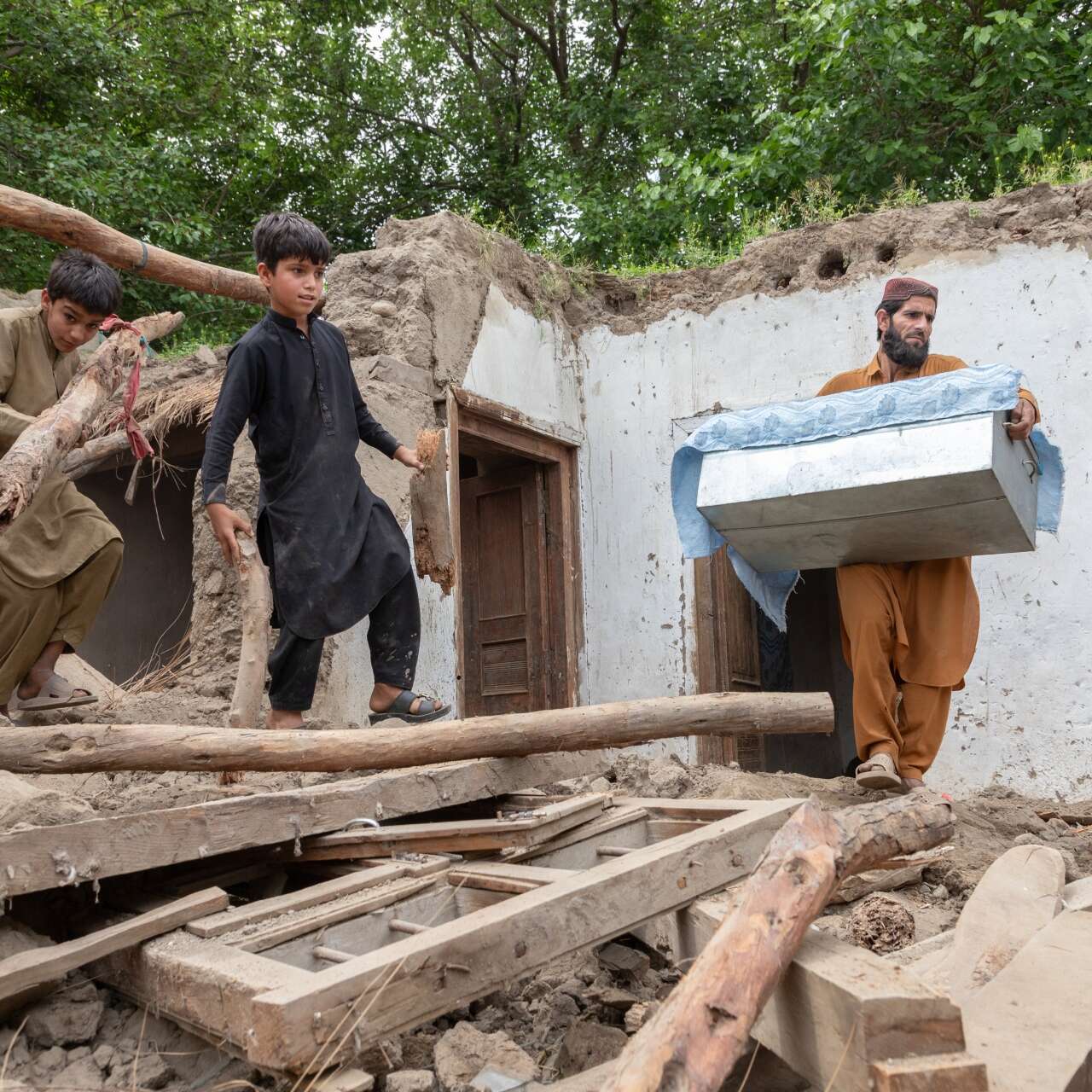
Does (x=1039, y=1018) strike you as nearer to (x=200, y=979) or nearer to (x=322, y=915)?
(x=322, y=915)

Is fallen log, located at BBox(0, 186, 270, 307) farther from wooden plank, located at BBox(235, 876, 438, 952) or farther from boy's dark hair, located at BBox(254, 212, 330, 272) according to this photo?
wooden plank, located at BBox(235, 876, 438, 952)

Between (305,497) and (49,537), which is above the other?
(305,497)

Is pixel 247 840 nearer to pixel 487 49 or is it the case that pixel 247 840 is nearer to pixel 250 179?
pixel 250 179

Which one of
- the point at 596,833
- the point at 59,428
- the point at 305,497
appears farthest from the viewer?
the point at 305,497

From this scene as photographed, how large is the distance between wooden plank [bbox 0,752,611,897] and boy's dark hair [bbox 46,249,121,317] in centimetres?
187

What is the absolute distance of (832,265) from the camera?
6.33 meters

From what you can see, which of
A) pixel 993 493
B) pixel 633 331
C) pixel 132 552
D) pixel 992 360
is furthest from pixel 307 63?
pixel 993 493

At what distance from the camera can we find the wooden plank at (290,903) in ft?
6.17

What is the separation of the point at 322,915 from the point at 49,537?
2.12 metres

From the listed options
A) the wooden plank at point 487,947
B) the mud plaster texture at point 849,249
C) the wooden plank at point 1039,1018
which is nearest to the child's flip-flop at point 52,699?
the wooden plank at point 487,947

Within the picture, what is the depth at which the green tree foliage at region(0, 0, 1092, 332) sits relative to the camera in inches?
380

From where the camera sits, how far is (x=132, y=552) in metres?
8.37

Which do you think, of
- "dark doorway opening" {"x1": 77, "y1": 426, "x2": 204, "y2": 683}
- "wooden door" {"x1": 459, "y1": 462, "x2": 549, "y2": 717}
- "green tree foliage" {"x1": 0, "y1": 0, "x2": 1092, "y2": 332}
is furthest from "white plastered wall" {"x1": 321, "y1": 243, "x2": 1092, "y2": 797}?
"dark doorway opening" {"x1": 77, "y1": 426, "x2": 204, "y2": 683}

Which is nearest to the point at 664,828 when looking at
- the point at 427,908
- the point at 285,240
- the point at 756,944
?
the point at 427,908
